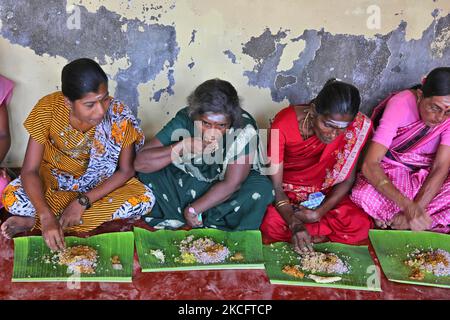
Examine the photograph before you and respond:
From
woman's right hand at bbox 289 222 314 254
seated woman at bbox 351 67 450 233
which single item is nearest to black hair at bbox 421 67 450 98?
seated woman at bbox 351 67 450 233

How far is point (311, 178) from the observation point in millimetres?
3270

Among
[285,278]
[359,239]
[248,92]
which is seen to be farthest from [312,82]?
[285,278]

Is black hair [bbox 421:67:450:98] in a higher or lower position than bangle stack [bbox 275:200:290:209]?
higher

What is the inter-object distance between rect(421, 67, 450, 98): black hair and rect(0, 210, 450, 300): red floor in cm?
106

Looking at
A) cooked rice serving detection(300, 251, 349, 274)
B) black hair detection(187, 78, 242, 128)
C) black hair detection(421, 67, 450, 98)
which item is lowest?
cooked rice serving detection(300, 251, 349, 274)

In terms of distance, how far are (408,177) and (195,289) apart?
156 cm

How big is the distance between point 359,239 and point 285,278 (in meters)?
0.64

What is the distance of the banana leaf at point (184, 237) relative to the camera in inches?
108

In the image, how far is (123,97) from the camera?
3.62 metres

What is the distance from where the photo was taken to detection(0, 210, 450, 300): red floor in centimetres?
253

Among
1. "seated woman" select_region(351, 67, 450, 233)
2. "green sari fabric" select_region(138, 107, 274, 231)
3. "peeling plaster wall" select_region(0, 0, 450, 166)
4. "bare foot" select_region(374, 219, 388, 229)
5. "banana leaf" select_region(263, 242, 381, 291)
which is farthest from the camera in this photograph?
"peeling plaster wall" select_region(0, 0, 450, 166)

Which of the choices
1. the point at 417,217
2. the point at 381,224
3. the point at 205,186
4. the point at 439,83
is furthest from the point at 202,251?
the point at 439,83

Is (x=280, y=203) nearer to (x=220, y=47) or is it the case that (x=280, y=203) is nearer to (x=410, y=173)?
(x=410, y=173)

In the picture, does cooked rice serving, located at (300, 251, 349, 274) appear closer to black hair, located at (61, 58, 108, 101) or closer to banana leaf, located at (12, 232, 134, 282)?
banana leaf, located at (12, 232, 134, 282)
